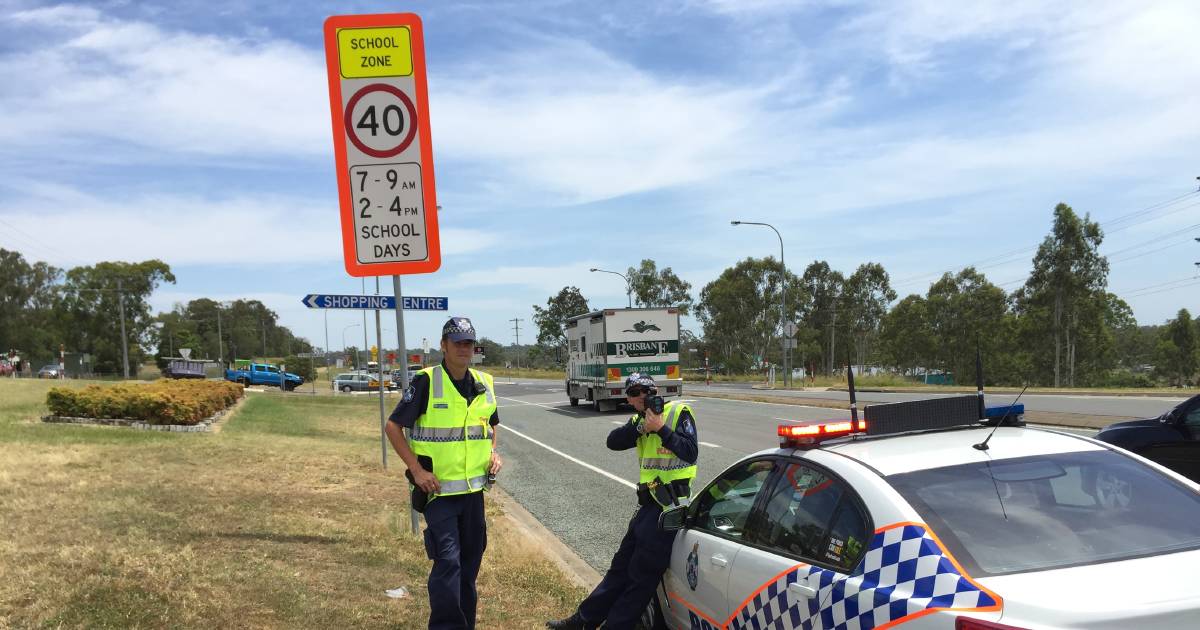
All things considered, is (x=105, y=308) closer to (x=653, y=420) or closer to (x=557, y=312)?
(x=557, y=312)

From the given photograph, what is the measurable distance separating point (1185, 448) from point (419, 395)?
6.23 metres

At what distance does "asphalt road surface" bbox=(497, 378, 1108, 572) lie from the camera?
8.53 metres

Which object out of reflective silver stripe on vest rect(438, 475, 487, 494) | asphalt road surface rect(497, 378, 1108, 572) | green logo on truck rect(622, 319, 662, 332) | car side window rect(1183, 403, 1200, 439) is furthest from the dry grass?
green logo on truck rect(622, 319, 662, 332)

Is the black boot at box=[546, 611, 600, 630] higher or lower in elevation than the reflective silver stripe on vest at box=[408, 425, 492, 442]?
lower

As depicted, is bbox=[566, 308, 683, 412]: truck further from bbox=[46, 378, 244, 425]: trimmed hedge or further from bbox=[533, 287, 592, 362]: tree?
bbox=[533, 287, 592, 362]: tree

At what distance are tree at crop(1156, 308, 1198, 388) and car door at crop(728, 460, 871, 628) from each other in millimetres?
86557

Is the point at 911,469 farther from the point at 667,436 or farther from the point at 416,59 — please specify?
the point at 416,59

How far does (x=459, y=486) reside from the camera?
4.40 meters

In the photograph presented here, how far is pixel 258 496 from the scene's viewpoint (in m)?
8.64

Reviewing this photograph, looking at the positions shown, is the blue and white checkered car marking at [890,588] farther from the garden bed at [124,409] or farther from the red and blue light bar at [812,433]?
the garden bed at [124,409]

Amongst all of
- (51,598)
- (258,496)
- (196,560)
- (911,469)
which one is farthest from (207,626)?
(258,496)

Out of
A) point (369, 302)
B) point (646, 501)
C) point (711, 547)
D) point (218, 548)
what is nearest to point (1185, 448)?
point (646, 501)

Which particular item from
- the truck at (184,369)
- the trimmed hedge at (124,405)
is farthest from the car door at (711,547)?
the truck at (184,369)

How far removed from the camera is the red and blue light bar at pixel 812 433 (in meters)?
3.62
